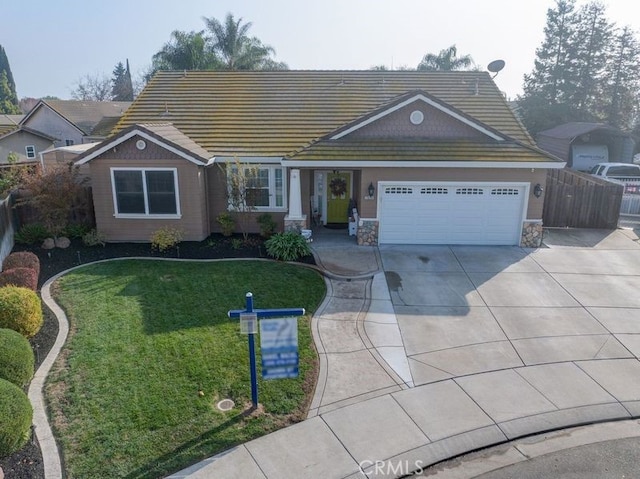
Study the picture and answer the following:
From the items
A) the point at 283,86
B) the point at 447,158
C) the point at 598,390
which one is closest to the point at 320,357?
the point at 598,390

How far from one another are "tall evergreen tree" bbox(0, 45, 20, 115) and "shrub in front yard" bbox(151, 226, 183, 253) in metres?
67.6

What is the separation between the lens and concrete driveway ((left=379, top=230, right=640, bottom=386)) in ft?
29.9

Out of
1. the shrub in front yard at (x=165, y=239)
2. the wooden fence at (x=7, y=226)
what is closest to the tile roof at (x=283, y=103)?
the shrub in front yard at (x=165, y=239)

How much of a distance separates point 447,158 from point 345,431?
9.93 meters

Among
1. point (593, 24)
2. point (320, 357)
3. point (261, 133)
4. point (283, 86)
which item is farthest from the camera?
point (593, 24)

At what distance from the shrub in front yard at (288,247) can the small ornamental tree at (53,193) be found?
6.24 m

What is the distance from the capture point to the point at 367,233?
51.1 feet

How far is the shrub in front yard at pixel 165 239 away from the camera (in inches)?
581

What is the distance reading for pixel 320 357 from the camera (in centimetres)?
894

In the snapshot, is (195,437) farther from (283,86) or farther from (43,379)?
(283,86)

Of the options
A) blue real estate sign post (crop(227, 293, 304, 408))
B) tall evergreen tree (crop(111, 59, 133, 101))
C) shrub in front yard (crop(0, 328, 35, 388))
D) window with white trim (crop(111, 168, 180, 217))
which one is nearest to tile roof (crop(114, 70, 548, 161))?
window with white trim (crop(111, 168, 180, 217))

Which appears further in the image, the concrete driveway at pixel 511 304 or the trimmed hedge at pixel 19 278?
the trimmed hedge at pixel 19 278

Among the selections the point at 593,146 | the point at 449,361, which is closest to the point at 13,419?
the point at 449,361

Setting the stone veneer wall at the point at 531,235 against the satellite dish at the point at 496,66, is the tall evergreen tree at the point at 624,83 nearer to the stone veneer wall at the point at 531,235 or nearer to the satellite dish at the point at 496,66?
the satellite dish at the point at 496,66
